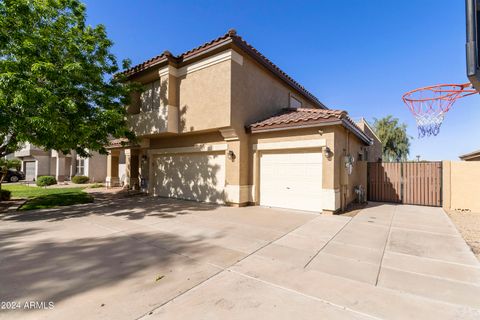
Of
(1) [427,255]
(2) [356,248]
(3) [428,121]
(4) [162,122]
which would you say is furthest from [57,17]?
(3) [428,121]

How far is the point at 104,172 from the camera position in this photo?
934 inches

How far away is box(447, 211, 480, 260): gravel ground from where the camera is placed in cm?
539

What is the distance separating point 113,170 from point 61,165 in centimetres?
1030

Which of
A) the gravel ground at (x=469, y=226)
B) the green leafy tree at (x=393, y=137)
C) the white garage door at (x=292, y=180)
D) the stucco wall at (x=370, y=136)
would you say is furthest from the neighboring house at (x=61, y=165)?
the green leafy tree at (x=393, y=137)

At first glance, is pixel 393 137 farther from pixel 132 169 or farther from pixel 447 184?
pixel 132 169

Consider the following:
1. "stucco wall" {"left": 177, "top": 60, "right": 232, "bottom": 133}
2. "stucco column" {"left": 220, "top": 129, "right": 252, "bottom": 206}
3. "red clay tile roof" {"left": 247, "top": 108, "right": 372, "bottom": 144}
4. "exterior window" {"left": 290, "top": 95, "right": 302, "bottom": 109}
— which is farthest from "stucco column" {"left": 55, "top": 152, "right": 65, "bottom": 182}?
"exterior window" {"left": 290, "top": 95, "right": 302, "bottom": 109}

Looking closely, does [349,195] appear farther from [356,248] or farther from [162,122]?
[162,122]

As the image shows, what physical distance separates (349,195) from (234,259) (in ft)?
26.2

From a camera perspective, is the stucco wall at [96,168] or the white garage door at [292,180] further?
the stucco wall at [96,168]

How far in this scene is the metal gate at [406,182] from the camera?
1068 cm

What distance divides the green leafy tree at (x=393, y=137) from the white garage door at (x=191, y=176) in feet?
96.7

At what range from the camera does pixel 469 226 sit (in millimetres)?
7059

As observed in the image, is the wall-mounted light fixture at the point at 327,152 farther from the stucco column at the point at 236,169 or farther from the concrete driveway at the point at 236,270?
the stucco column at the point at 236,169

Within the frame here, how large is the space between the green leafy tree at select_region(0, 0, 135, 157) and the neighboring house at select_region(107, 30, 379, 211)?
7.27 ft
